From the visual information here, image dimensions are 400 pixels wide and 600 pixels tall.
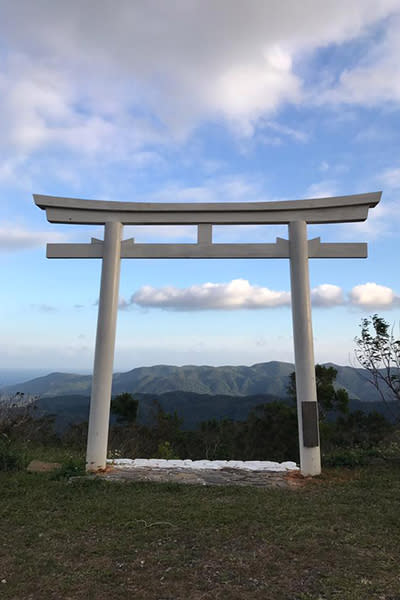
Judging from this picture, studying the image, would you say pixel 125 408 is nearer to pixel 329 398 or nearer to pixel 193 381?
pixel 329 398

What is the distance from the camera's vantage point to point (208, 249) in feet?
18.4

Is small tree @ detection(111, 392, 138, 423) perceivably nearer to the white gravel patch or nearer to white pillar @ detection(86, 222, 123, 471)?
the white gravel patch

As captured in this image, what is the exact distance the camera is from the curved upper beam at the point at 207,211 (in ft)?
18.0

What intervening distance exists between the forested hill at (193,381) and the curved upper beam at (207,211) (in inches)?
4060

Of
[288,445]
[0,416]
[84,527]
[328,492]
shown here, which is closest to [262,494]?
[328,492]

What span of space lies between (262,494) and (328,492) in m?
0.70

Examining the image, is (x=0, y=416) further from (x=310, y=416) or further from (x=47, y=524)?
(x=310, y=416)

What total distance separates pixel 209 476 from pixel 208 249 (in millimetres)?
2838

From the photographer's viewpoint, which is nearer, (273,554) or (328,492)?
(273,554)

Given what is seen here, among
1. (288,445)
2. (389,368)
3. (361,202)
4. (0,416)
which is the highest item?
(361,202)

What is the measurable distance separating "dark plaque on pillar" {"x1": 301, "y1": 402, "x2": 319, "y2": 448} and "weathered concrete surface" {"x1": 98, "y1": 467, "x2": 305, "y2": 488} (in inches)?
16.8

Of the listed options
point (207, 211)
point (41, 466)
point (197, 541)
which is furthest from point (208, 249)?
point (41, 466)

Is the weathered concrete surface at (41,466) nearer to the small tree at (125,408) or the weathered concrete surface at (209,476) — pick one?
the weathered concrete surface at (209,476)

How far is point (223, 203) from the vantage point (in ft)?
18.5
